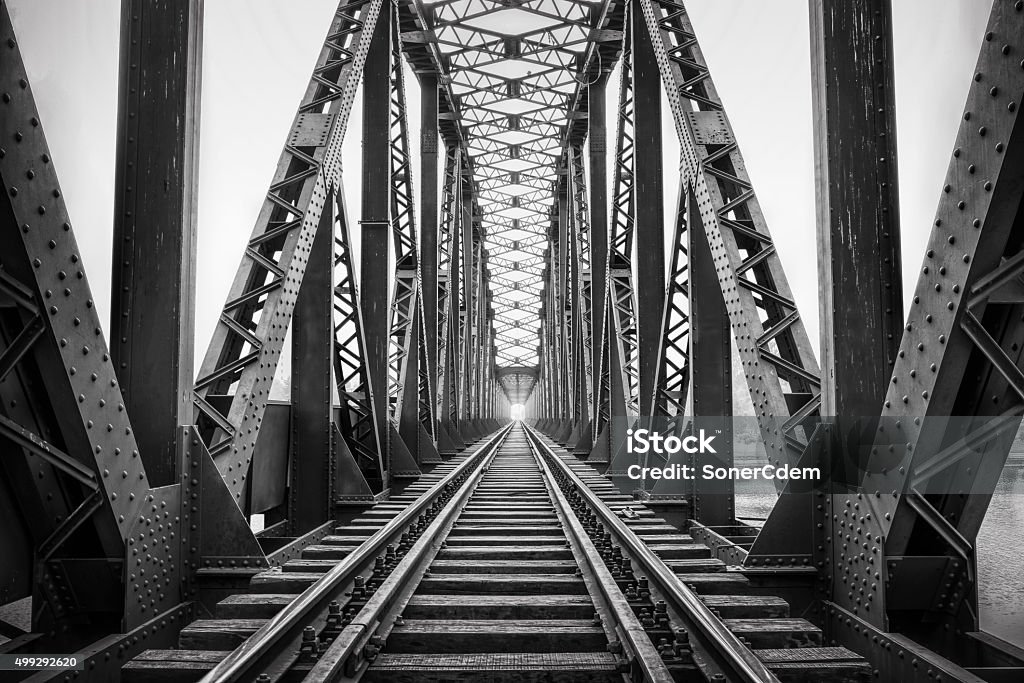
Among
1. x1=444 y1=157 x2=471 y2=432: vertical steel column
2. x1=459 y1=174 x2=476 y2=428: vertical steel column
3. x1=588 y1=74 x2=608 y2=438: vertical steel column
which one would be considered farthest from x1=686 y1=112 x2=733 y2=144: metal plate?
x1=459 y1=174 x2=476 y2=428: vertical steel column

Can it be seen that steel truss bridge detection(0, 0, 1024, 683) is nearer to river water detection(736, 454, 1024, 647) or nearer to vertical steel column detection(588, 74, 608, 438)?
river water detection(736, 454, 1024, 647)

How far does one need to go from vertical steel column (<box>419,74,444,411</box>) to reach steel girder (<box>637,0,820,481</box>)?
9.55 metres

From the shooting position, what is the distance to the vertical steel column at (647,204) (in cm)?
980

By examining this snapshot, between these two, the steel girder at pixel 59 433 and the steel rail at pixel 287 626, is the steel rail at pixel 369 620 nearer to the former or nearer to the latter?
the steel rail at pixel 287 626

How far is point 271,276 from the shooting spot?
20.1ft

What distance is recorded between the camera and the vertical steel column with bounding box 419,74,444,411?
16.7m

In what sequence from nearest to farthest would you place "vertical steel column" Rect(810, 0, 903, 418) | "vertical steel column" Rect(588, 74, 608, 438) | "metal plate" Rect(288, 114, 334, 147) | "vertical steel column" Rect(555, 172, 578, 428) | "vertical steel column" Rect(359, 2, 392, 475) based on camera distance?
"vertical steel column" Rect(810, 0, 903, 418), "metal plate" Rect(288, 114, 334, 147), "vertical steel column" Rect(359, 2, 392, 475), "vertical steel column" Rect(588, 74, 608, 438), "vertical steel column" Rect(555, 172, 578, 428)

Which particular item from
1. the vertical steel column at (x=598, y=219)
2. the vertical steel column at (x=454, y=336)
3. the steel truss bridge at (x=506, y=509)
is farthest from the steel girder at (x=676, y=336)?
the vertical steel column at (x=454, y=336)

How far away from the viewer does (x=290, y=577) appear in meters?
4.60

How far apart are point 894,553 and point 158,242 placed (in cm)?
461

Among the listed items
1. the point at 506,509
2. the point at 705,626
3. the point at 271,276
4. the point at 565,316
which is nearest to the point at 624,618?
the point at 705,626

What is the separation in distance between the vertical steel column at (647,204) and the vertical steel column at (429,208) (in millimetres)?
6796

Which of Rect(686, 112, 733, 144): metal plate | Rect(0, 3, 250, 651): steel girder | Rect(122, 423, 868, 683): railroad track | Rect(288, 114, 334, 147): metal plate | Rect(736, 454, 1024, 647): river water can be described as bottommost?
Rect(736, 454, 1024, 647): river water

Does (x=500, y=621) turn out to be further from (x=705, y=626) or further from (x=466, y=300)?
(x=466, y=300)
